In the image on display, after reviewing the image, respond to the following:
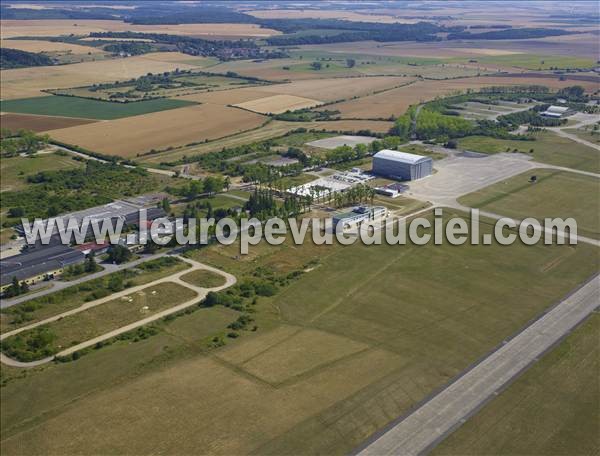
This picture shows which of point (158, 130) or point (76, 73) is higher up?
point (76, 73)

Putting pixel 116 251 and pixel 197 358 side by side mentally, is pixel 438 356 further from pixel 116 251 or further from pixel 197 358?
pixel 116 251

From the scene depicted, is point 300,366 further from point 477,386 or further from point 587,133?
point 587,133

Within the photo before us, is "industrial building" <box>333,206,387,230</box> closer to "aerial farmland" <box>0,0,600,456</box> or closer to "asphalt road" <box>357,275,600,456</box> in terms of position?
"aerial farmland" <box>0,0,600,456</box>

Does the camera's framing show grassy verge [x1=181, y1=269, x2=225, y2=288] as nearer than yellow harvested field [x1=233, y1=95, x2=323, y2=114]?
Yes

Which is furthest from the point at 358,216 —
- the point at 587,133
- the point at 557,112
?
the point at 557,112

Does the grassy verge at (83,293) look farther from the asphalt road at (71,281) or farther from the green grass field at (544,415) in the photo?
the green grass field at (544,415)

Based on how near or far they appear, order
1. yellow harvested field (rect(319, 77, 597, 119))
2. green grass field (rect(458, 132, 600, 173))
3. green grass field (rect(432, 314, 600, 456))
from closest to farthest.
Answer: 1. green grass field (rect(432, 314, 600, 456))
2. green grass field (rect(458, 132, 600, 173))
3. yellow harvested field (rect(319, 77, 597, 119))

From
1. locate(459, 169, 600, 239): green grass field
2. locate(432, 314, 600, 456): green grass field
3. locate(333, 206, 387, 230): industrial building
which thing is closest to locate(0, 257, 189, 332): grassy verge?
locate(333, 206, 387, 230): industrial building
